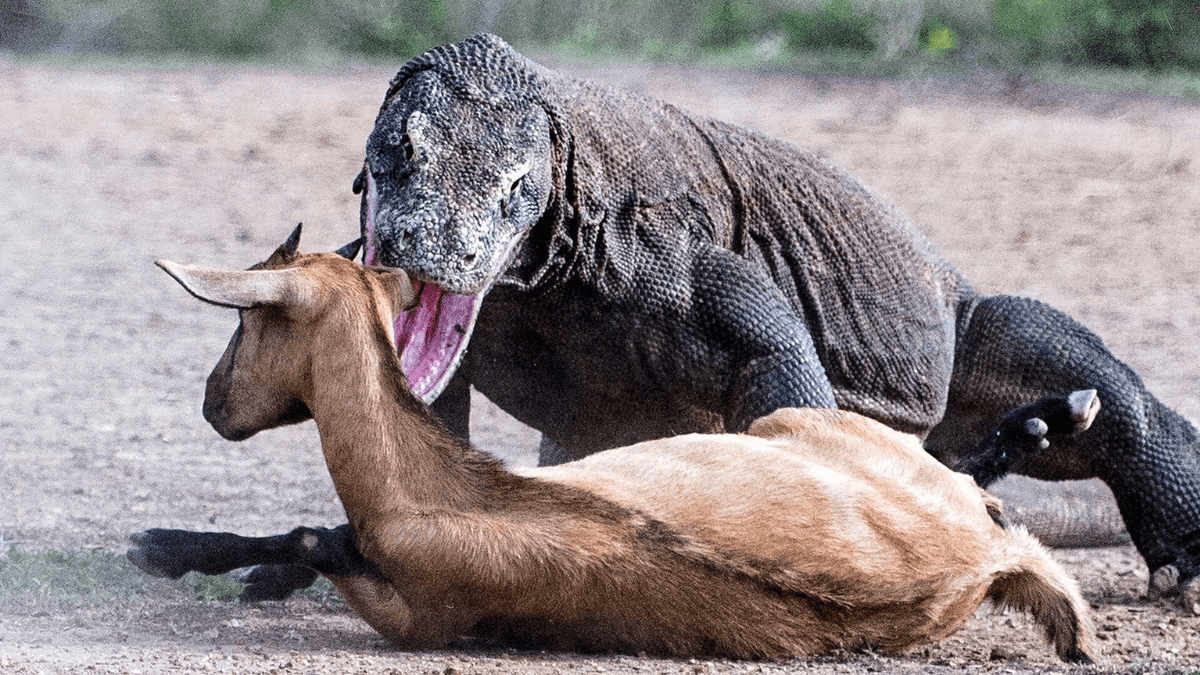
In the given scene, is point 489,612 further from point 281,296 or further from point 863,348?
point 863,348

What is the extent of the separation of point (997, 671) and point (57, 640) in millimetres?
2395

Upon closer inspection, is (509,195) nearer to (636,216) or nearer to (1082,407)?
(636,216)

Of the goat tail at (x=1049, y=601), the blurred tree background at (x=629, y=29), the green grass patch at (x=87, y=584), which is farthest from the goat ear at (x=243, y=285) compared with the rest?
the blurred tree background at (x=629, y=29)

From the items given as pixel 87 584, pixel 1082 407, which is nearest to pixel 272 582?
pixel 87 584

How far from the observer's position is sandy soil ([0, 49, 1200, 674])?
4672mm

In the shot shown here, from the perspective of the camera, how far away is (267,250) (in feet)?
36.1

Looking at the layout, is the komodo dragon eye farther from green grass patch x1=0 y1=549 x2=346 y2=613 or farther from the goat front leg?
green grass patch x1=0 y1=549 x2=346 y2=613

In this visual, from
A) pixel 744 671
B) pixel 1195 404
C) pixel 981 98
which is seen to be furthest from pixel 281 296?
pixel 981 98

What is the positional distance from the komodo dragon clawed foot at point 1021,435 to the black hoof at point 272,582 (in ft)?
6.89

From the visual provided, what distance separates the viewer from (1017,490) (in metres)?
7.50

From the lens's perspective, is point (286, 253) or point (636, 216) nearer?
point (286, 253)

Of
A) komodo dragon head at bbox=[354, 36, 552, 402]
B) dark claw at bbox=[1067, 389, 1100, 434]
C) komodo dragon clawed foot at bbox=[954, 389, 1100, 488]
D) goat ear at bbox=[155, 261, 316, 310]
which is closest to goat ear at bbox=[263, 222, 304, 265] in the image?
goat ear at bbox=[155, 261, 316, 310]

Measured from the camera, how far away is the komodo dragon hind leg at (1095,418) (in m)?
6.10

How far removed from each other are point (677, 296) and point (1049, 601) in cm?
162
